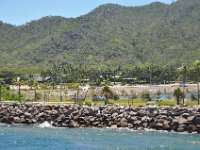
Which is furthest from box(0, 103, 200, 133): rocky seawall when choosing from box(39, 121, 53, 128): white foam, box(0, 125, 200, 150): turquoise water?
box(0, 125, 200, 150): turquoise water

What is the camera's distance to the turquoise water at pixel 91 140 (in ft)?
161

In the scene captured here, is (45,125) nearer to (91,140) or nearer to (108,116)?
(108,116)

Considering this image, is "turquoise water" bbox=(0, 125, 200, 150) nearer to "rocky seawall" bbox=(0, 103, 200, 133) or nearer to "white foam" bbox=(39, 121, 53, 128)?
"rocky seawall" bbox=(0, 103, 200, 133)

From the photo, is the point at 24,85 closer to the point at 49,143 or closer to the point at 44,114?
the point at 44,114

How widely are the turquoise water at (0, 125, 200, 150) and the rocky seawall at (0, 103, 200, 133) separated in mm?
2908

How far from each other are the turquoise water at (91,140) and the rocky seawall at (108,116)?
9.54 ft

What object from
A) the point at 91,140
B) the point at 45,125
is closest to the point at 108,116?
the point at 45,125

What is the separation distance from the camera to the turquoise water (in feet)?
161

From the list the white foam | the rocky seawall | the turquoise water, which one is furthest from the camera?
the white foam

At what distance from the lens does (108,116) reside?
67.8 meters

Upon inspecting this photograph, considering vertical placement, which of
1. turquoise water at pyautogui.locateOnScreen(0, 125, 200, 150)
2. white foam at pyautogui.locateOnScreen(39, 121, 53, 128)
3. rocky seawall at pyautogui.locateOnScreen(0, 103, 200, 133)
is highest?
rocky seawall at pyautogui.locateOnScreen(0, 103, 200, 133)

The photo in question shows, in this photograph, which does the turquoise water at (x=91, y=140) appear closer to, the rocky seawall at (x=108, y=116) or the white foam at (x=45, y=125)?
the rocky seawall at (x=108, y=116)

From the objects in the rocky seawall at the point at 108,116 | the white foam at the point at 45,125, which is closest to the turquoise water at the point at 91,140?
the rocky seawall at the point at 108,116

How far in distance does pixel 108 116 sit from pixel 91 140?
13.8m
